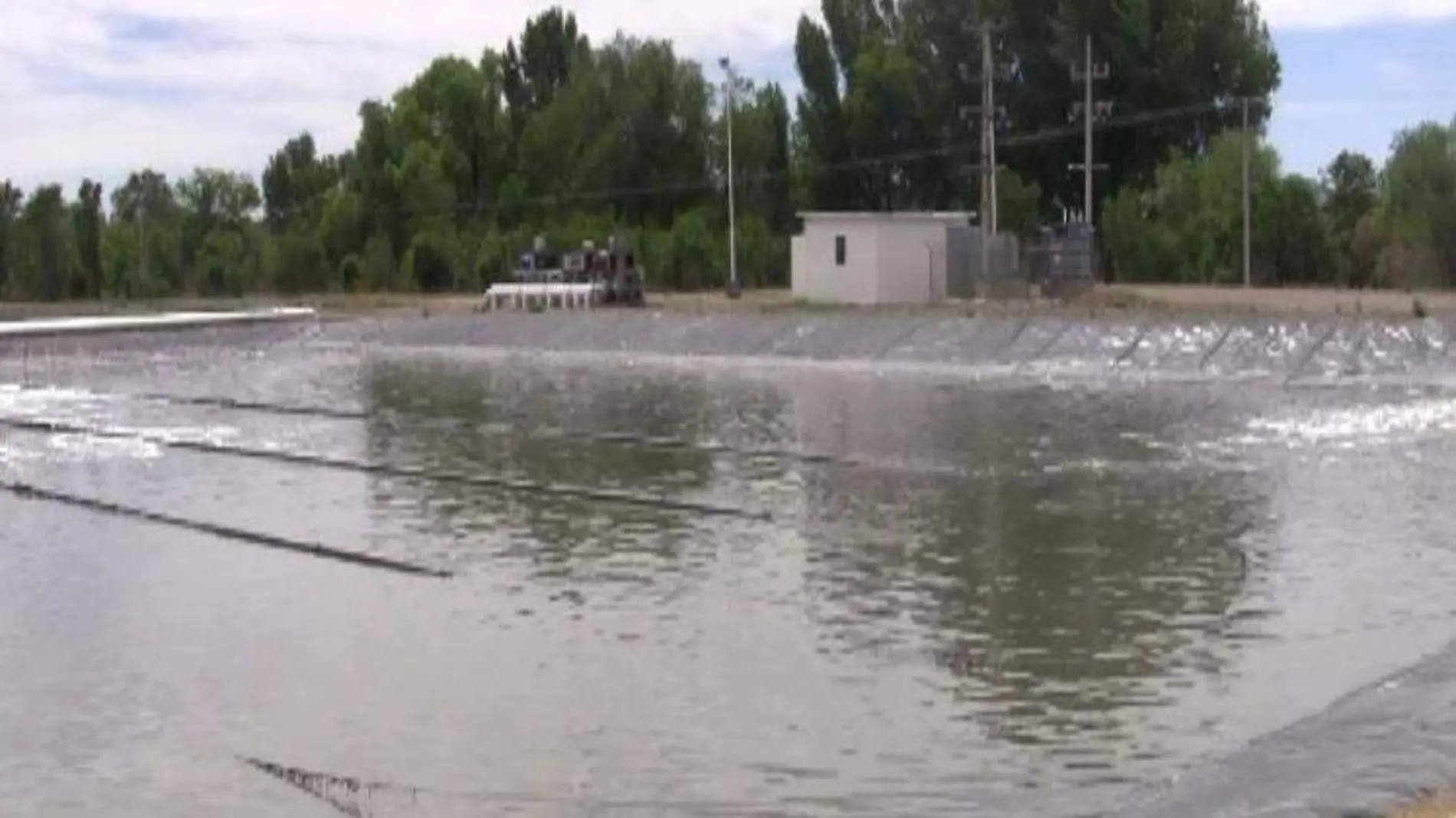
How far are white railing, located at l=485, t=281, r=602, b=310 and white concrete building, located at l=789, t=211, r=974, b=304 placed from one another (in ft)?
17.1

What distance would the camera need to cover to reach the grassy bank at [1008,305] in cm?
3575

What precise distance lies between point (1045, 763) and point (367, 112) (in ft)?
225

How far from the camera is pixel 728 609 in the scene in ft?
43.1

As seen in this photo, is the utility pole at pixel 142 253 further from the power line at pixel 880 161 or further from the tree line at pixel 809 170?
the power line at pixel 880 161

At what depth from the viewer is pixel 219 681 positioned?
11.3m

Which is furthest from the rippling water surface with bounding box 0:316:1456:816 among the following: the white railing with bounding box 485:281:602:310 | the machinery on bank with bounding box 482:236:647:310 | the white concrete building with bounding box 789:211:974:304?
the machinery on bank with bounding box 482:236:647:310

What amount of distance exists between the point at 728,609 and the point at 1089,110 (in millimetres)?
41194

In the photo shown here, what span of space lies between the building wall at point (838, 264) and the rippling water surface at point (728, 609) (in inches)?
787

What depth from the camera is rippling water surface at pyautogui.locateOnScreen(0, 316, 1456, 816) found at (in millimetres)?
9289

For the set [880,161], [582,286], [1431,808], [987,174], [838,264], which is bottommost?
[1431,808]

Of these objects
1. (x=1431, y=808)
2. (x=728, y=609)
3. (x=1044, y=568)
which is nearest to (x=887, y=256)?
(x=1044, y=568)

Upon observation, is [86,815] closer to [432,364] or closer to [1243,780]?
[1243,780]

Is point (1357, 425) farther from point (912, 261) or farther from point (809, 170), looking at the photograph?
A: point (809, 170)

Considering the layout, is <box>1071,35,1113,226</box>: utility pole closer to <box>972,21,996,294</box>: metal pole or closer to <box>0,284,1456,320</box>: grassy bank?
<box>972,21,996,294</box>: metal pole
